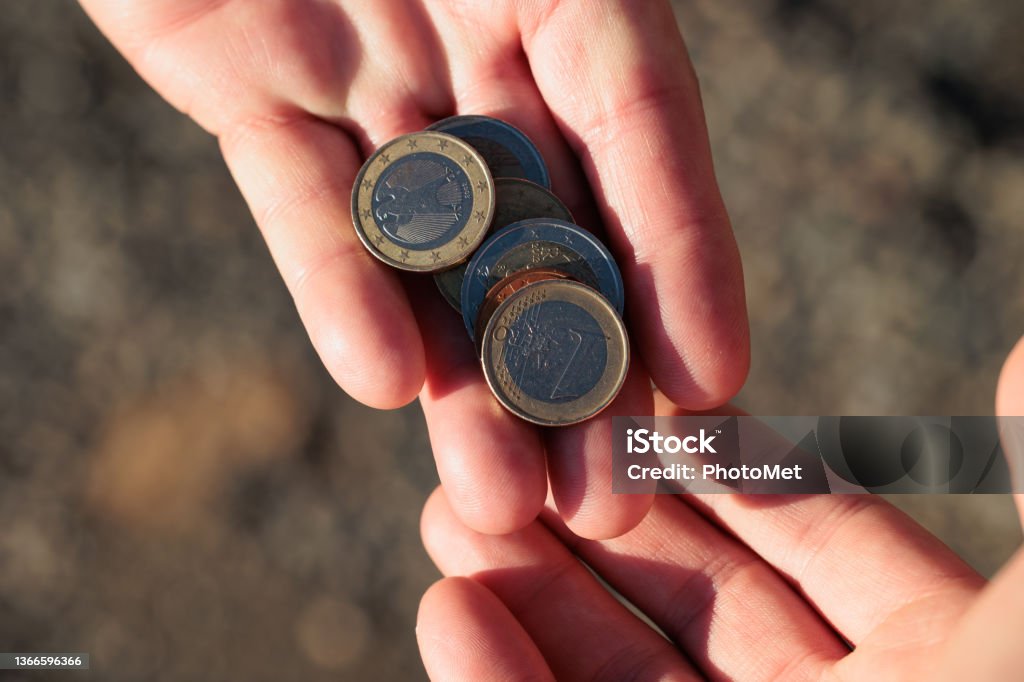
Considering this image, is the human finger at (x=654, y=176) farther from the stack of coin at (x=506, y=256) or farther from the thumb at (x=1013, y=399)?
the thumb at (x=1013, y=399)

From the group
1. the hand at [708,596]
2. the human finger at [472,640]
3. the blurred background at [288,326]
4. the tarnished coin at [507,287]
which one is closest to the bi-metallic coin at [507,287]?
the tarnished coin at [507,287]

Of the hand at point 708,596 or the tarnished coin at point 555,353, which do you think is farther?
the tarnished coin at point 555,353

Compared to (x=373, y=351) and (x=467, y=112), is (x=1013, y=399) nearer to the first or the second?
(x=373, y=351)

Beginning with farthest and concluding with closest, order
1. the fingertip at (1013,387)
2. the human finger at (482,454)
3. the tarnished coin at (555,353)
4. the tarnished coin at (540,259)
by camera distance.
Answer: the tarnished coin at (540,259) → the tarnished coin at (555,353) → the human finger at (482,454) → the fingertip at (1013,387)

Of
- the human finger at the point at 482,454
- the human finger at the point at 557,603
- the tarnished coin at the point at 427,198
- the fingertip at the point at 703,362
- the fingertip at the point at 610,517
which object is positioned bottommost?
the human finger at the point at 557,603

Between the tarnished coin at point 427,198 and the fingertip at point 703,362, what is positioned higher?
the tarnished coin at point 427,198

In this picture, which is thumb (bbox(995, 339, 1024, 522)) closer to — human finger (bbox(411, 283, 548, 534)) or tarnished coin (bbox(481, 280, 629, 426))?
tarnished coin (bbox(481, 280, 629, 426))

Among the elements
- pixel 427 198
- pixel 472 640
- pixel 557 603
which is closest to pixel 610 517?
pixel 557 603

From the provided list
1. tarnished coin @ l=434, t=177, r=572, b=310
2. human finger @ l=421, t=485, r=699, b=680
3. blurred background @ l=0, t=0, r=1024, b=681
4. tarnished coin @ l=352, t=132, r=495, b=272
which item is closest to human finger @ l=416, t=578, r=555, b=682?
human finger @ l=421, t=485, r=699, b=680
